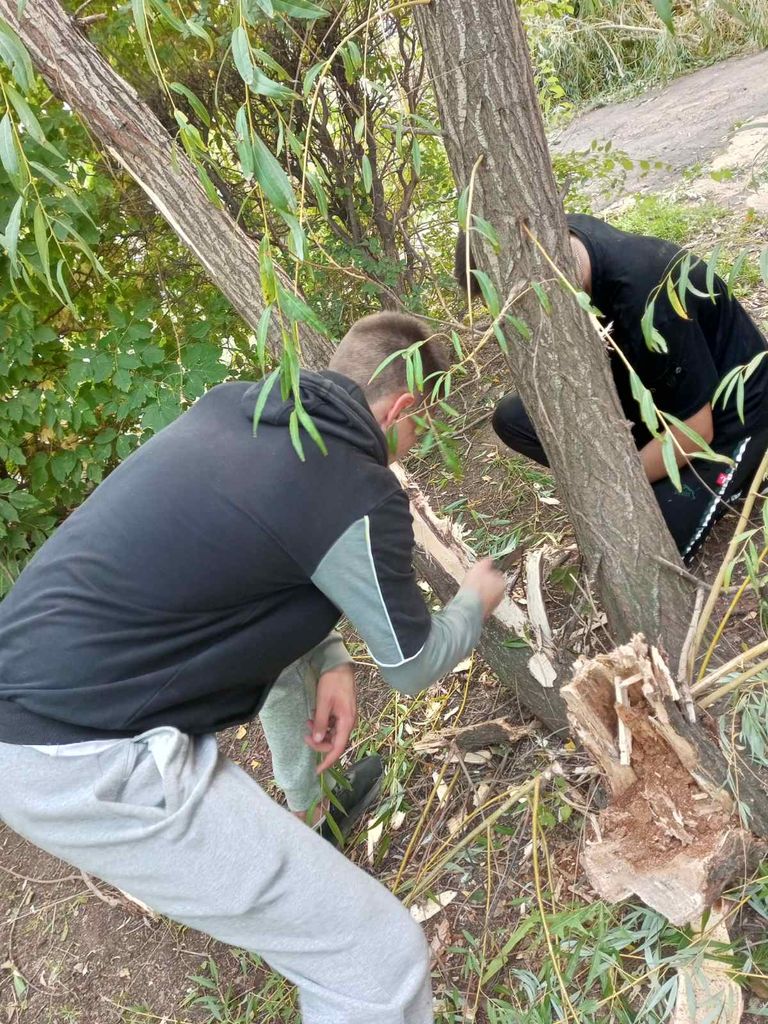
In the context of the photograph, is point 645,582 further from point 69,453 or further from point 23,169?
point 69,453

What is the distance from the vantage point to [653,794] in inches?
64.6

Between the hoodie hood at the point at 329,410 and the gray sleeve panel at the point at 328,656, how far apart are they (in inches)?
29.8

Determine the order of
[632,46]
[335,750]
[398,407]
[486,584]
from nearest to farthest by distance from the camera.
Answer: [398,407] → [486,584] → [335,750] → [632,46]

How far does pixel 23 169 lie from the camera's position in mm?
1205

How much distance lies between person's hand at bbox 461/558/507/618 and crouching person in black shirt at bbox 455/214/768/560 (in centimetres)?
63

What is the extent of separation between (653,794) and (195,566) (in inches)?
38.6

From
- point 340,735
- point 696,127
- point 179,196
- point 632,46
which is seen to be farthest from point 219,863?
point 632,46

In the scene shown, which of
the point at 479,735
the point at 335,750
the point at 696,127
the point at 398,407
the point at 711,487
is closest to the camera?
the point at 398,407

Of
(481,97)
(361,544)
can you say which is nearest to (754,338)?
(481,97)

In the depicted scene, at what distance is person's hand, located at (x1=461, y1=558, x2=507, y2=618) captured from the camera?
1833mm

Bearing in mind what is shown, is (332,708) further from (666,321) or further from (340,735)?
(666,321)

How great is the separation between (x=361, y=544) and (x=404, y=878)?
1172 millimetres

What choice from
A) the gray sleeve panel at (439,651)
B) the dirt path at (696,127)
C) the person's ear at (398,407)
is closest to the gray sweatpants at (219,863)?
the gray sleeve panel at (439,651)

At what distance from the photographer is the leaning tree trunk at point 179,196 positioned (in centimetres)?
207
